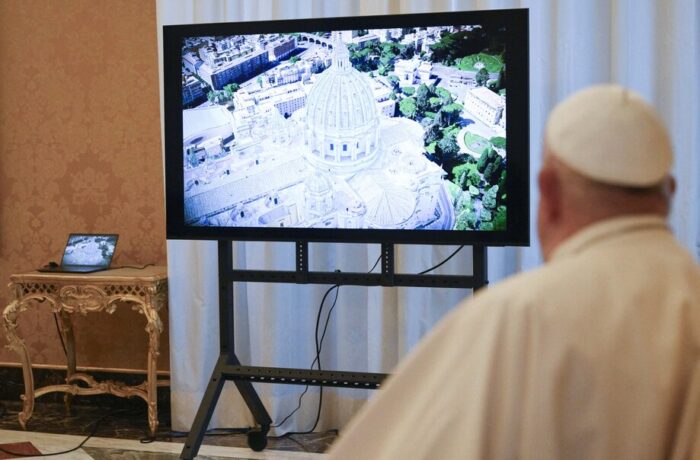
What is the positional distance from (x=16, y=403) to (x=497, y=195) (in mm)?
2818

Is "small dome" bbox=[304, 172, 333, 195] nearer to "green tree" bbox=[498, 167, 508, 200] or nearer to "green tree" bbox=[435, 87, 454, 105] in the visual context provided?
"green tree" bbox=[435, 87, 454, 105]

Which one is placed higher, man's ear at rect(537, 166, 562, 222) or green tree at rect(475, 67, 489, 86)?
green tree at rect(475, 67, 489, 86)

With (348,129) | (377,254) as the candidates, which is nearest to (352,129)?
(348,129)

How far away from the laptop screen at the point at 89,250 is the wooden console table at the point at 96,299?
0.09 m

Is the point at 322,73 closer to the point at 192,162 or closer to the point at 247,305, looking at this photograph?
the point at 192,162

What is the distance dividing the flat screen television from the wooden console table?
0.48m

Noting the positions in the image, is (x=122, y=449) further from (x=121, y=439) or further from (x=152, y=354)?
(x=152, y=354)

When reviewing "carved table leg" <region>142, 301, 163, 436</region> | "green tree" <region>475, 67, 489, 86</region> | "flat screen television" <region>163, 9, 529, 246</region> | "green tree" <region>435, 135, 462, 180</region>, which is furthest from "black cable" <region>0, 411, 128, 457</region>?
"green tree" <region>475, 67, 489, 86</region>

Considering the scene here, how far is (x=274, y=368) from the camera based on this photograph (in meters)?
3.59

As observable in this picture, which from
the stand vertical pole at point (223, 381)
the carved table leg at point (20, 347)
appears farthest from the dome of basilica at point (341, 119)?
the carved table leg at point (20, 347)

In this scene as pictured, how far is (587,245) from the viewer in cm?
124

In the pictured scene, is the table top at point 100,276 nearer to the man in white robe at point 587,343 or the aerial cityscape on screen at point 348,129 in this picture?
the aerial cityscape on screen at point 348,129

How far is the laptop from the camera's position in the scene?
4.23 m

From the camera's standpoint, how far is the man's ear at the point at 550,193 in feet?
4.19
